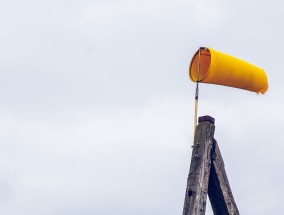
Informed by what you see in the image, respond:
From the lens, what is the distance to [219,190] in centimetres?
677

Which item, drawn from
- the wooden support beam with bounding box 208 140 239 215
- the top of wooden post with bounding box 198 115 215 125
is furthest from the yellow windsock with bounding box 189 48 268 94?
the wooden support beam with bounding box 208 140 239 215

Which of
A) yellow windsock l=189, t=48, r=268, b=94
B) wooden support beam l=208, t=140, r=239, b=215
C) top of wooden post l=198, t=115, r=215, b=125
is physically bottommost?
wooden support beam l=208, t=140, r=239, b=215

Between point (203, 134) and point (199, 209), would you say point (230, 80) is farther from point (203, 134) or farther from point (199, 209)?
point (199, 209)

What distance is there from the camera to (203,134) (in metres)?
6.84

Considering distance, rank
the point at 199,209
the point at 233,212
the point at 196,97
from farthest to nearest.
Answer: the point at 196,97, the point at 233,212, the point at 199,209

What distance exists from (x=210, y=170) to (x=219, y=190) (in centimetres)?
25

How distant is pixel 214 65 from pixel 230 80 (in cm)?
42

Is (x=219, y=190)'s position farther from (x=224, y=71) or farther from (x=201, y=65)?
(x=201, y=65)

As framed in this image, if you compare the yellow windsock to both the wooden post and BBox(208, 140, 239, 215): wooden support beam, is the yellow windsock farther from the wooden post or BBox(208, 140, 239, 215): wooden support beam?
BBox(208, 140, 239, 215): wooden support beam

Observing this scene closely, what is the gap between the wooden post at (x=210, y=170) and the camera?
6559mm

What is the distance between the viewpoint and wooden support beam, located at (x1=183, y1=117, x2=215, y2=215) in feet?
20.5

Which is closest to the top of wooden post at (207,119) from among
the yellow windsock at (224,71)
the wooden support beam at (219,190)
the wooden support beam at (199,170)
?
the wooden support beam at (199,170)

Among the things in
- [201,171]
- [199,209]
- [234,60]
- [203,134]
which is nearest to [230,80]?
[234,60]

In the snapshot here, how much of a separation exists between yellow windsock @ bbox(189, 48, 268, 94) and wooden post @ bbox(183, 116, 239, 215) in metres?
0.65
